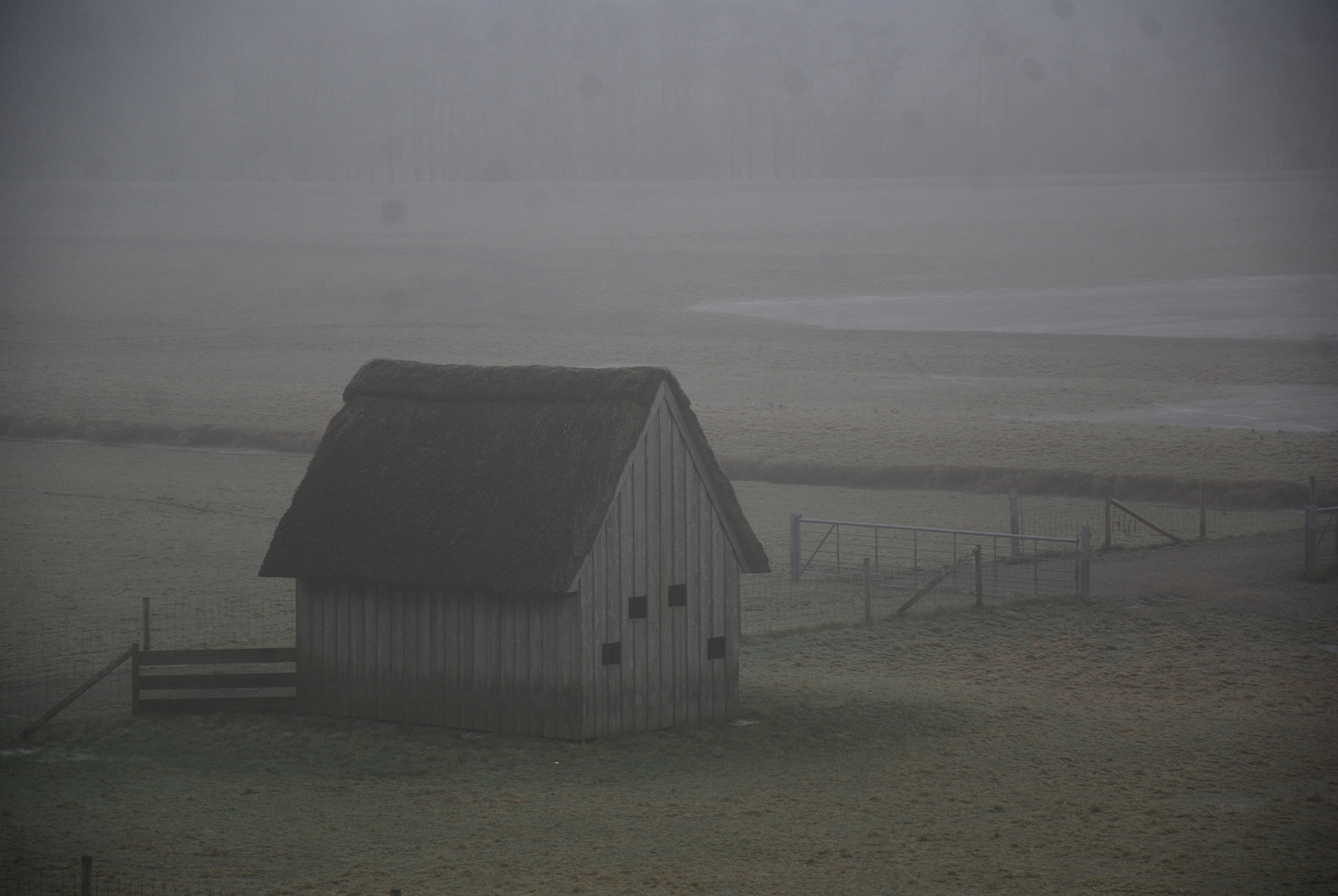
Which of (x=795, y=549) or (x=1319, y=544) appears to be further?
(x=1319, y=544)

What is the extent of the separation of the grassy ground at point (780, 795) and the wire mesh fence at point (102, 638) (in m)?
1.94

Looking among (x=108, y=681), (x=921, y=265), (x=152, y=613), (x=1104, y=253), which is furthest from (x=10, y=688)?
(x=1104, y=253)

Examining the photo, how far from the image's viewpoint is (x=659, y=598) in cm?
2022

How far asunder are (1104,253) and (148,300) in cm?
7036

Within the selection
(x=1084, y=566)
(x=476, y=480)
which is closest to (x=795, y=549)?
(x=1084, y=566)

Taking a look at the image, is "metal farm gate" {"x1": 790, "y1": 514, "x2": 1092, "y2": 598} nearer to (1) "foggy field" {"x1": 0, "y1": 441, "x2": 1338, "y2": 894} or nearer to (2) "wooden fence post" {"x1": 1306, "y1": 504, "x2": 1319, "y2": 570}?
(1) "foggy field" {"x1": 0, "y1": 441, "x2": 1338, "y2": 894}

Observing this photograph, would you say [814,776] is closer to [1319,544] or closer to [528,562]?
[528,562]

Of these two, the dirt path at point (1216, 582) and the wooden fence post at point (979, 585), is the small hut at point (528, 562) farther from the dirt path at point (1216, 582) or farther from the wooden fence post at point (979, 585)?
the dirt path at point (1216, 582)

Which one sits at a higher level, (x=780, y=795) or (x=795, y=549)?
(x=795, y=549)

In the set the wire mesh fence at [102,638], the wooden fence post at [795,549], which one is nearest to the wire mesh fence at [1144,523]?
the wooden fence post at [795,549]

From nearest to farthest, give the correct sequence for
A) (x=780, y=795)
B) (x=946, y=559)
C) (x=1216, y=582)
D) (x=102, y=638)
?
(x=780, y=795), (x=102, y=638), (x=1216, y=582), (x=946, y=559)

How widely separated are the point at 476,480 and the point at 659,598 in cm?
304

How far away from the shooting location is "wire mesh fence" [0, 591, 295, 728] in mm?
21859

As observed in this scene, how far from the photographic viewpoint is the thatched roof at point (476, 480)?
19.4m
